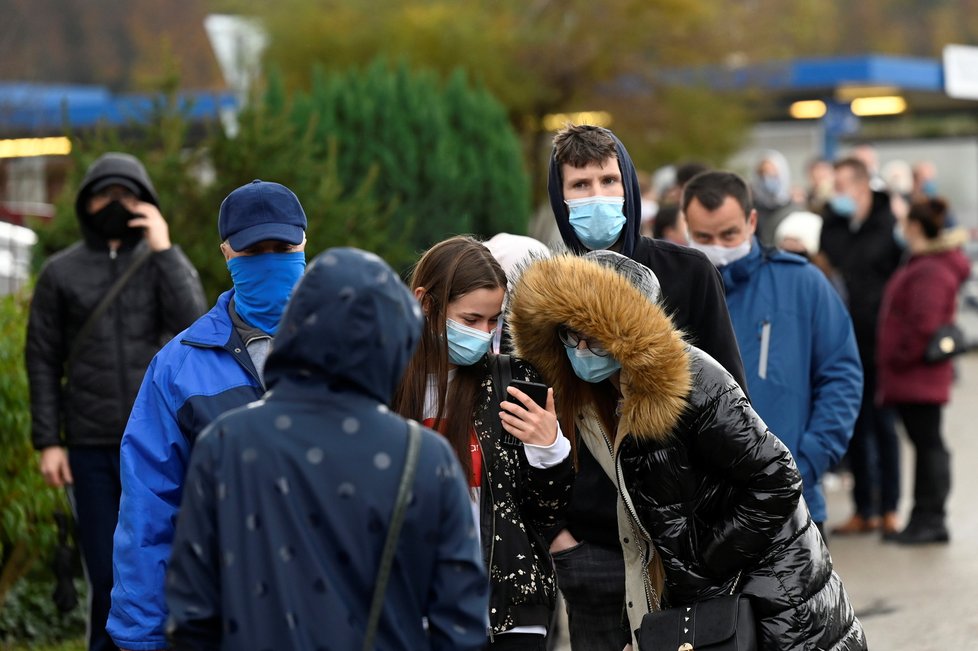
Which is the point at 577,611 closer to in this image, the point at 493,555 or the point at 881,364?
the point at 493,555

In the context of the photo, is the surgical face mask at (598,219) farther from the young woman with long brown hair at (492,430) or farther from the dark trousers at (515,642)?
the dark trousers at (515,642)

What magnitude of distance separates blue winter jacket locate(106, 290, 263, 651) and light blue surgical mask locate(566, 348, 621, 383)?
0.84 meters

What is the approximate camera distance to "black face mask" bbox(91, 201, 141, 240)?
6098 millimetres

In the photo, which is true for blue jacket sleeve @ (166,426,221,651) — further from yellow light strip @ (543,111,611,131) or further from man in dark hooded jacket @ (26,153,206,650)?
yellow light strip @ (543,111,611,131)

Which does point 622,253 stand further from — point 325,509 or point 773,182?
point 773,182

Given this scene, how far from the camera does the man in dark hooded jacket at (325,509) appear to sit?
2.68m

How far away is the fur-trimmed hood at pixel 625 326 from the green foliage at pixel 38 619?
4012 mm

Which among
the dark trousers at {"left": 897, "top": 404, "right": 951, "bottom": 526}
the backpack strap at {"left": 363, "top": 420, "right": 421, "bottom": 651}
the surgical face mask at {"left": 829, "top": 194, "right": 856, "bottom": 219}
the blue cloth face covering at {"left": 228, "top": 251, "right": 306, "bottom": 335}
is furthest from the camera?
the surgical face mask at {"left": 829, "top": 194, "right": 856, "bottom": 219}

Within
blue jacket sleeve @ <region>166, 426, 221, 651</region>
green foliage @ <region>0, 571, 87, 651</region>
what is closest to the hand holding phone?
blue jacket sleeve @ <region>166, 426, 221, 651</region>

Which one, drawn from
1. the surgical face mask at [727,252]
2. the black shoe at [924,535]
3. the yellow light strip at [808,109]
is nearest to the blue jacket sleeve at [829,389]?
the surgical face mask at [727,252]

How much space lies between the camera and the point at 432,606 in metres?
2.76

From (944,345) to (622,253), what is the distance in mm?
5560

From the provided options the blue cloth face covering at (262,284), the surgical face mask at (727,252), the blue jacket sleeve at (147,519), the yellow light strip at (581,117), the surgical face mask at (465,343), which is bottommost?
the blue jacket sleeve at (147,519)

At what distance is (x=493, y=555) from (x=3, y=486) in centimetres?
374
